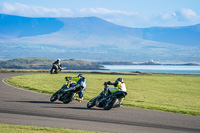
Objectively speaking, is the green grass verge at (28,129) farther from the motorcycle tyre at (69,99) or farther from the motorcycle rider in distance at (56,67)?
the motorcycle rider in distance at (56,67)

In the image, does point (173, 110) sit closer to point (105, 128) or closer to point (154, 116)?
point (154, 116)

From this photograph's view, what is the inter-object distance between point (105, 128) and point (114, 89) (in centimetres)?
541

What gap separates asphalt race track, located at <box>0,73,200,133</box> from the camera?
54.1 feet

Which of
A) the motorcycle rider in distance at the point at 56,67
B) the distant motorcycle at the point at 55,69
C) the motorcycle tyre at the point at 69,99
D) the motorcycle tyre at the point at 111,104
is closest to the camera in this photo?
the motorcycle tyre at the point at 111,104

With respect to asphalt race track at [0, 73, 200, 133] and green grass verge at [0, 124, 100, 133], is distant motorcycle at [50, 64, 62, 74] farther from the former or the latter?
green grass verge at [0, 124, 100, 133]

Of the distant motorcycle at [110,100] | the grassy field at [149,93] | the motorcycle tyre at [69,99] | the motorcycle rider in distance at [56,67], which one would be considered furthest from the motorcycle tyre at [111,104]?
the motorcycle rider in distance at [56,67]

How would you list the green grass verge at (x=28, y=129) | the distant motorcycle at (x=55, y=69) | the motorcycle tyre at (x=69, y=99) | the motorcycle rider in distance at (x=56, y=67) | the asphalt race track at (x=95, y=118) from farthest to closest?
the distant motorcycle at (x=55, y=69) < the motorcycle rider in distance at (x=56, y=67) < the motorcycle tyre at (x=69, y=99) < the asphalt race track at (x=95, y=118) < the green grass verge at (x=28, y=129)

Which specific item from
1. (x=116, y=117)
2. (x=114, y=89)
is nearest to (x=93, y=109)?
(x=114, y=89)

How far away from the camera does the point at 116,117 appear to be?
19219 millimetres

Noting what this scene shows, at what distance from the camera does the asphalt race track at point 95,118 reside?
16.5 metres

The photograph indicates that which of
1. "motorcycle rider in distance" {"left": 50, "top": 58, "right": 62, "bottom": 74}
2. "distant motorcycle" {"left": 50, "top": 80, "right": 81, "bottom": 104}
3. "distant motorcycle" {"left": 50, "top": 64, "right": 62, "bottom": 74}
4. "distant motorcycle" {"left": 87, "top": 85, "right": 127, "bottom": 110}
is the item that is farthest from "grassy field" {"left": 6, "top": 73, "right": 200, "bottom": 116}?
"distant motorcycle" {"left": 50, "top": 64, "right": 62, "bottom": 74}

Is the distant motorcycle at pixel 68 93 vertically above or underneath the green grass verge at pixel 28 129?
above

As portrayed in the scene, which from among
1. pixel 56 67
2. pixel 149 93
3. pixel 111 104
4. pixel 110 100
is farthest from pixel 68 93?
pixel 56 67

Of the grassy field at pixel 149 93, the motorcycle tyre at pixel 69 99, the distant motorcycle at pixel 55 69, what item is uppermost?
the distant motorcycle at pixel 55 69
